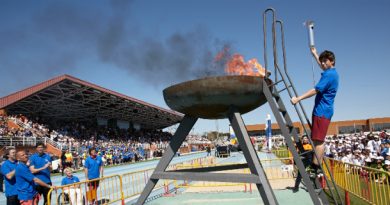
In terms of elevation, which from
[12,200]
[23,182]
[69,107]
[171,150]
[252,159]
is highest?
[69,107]

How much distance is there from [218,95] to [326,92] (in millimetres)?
1589

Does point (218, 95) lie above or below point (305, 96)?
above

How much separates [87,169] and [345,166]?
7445 millimetres

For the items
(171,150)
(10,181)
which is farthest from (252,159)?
(10,181)

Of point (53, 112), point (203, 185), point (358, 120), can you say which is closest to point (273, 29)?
point (203, 185)

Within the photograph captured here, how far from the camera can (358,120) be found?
3356 inches

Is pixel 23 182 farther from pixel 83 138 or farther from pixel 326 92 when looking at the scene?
pixel 83 138

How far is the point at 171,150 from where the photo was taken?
613 cm

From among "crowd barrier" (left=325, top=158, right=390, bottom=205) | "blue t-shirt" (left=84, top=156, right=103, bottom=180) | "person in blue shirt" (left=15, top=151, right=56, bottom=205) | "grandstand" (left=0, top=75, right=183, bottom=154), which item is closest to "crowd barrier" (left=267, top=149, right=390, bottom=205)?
"crowd barrier" (left=325, top=158, right=390, bottom=205)

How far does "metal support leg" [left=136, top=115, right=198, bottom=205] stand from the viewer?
6039 millimetres

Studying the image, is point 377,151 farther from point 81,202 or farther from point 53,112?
point 53,112

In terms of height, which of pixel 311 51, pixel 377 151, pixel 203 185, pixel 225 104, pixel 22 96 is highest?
pixel 22 96

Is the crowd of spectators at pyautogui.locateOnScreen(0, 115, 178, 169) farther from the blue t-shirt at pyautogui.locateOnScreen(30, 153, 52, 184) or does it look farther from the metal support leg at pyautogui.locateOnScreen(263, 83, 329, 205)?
the metal support leg at pyautogui.locateOnScreen(263, 83, 329, 205)

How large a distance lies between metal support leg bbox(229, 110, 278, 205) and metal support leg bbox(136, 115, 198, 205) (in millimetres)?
929
